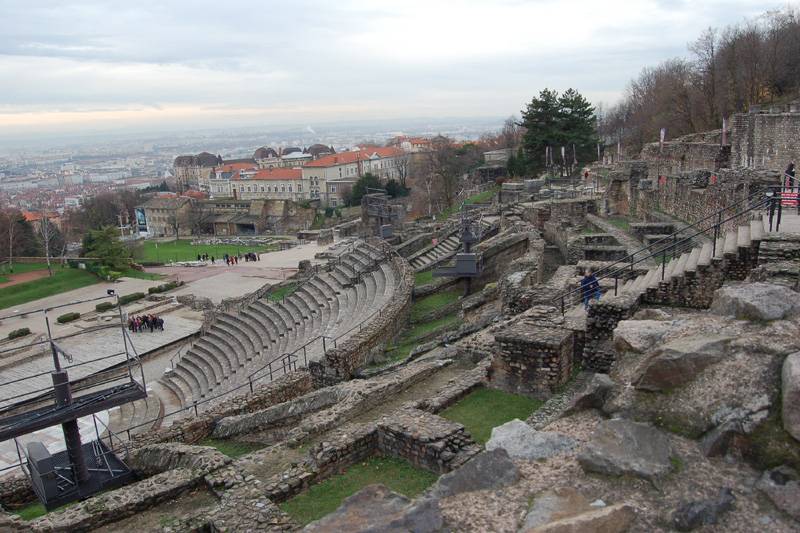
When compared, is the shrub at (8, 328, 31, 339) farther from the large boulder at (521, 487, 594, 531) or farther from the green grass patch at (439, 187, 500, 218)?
the large boulder at (521, 487, 594, 531)

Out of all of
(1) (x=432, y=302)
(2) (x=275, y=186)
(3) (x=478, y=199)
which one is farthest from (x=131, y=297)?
(2) (x=275, y=186)

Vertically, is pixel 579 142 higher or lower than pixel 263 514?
higher

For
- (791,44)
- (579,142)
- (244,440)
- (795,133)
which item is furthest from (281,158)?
(244,440)

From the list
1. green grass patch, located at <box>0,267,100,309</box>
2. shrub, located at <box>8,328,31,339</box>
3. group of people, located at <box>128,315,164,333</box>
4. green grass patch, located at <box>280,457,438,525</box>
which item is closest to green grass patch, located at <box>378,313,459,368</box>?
green grass patch, located at <box>280,457,438,525</box>

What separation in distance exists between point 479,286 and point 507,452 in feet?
51.6

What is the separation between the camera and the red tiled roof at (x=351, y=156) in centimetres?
10750

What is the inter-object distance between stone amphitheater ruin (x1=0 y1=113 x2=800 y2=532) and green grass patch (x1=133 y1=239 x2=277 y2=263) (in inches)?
1622

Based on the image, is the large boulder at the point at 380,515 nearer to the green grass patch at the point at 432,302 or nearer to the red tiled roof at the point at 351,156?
the green grass patch at the point at 432,302

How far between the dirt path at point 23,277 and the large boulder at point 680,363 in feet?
A: 164

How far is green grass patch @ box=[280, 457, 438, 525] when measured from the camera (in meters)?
7.17

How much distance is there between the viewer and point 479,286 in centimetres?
2156

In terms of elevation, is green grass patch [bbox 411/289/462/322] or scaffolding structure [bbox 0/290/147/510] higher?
scaffolding structure [bbox 0/290/147/510]

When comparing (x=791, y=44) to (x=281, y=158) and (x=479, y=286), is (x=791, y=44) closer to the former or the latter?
(x=479, y=286)

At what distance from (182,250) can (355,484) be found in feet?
204
